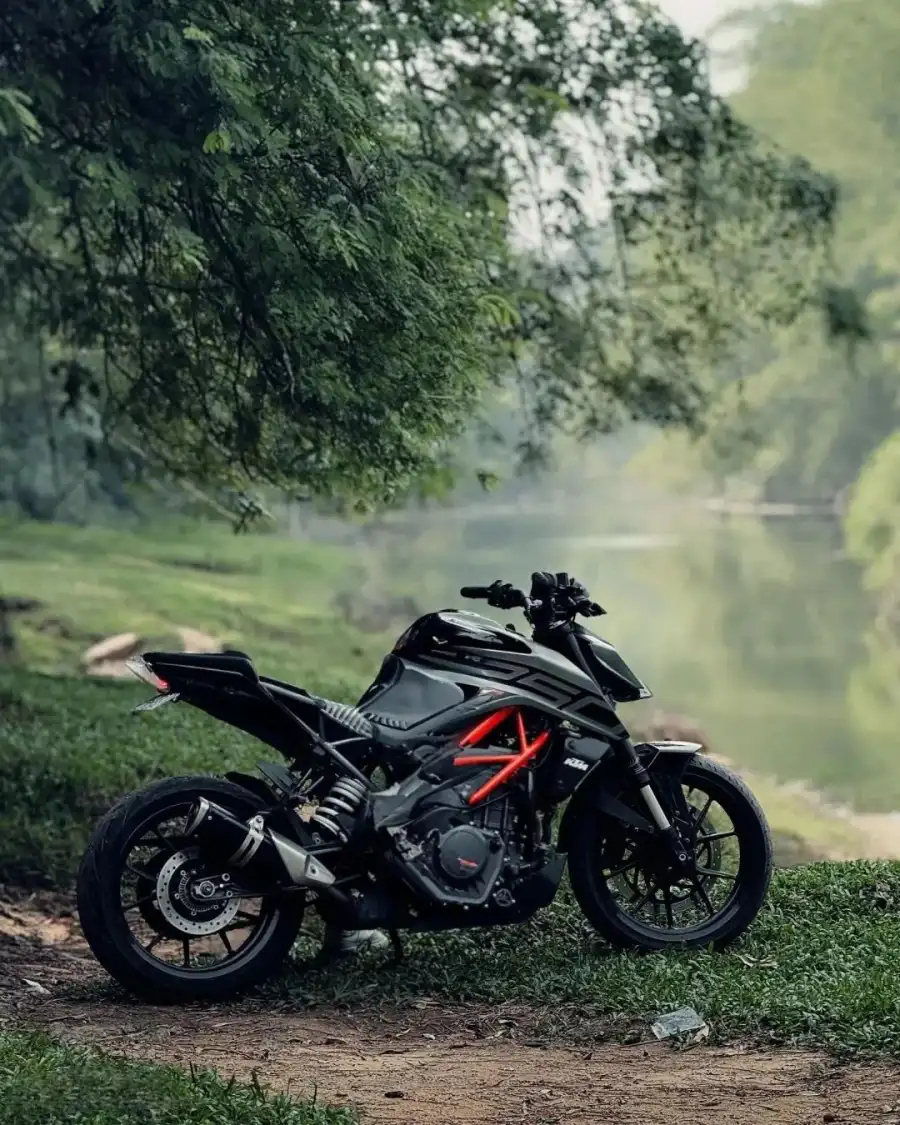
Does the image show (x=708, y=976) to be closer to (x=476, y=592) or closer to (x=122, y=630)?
(x=476, y=592)

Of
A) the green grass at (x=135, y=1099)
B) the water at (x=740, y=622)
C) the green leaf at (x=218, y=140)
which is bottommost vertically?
the green grass at (x=135, y=1099)

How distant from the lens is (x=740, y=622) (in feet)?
103

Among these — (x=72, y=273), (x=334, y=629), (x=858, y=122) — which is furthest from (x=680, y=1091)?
(x=858, y=122)

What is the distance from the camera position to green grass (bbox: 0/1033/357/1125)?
12.6 feet

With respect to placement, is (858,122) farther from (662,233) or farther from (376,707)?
(376,707)

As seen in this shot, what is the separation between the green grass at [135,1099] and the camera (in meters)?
3.83

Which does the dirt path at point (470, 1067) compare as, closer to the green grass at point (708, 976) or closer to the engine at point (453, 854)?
the green grass at point (708, 976)

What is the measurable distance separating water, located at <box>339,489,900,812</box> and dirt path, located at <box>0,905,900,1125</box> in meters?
12.2

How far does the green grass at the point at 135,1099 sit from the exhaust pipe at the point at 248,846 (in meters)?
1.07

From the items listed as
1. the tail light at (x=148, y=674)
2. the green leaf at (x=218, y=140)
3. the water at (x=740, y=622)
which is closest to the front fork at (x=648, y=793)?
the tail light at (x=148, y=674)

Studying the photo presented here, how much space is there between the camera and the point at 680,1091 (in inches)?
171

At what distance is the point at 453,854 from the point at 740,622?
26.6 meters

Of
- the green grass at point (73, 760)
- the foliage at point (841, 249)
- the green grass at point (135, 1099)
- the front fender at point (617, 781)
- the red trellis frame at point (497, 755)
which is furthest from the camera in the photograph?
the foliage at point (841, 249)

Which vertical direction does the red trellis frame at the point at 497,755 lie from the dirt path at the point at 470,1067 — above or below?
above
